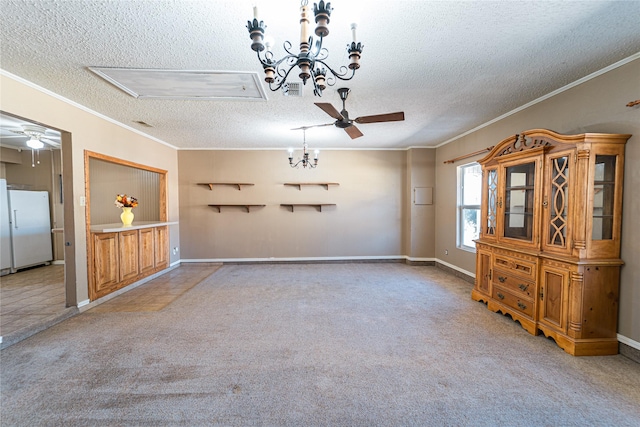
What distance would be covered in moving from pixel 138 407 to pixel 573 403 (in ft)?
9.88

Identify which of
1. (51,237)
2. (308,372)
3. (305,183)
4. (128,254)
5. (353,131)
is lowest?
(308,372)

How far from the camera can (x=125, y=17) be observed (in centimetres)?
182

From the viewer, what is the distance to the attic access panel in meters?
2.55

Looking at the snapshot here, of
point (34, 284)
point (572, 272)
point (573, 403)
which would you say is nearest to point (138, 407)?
point (573, 403)

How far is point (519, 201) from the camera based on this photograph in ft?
10.2

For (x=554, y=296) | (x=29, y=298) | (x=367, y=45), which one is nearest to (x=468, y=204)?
(x=554, y=296)

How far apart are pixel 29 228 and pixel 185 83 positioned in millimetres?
5349

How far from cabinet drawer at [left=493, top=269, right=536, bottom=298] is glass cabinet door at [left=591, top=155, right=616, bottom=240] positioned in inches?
29.6

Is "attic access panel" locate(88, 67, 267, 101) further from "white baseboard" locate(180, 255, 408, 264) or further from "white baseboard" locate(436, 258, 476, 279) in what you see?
"white baseboard" locate(436, 258, 476, 279)

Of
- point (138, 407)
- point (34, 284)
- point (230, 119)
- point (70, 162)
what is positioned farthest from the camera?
point (34, 284)

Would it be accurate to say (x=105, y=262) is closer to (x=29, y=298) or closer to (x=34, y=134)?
(x=29, y=298)

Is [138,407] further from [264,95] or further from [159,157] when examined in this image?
[159,157]

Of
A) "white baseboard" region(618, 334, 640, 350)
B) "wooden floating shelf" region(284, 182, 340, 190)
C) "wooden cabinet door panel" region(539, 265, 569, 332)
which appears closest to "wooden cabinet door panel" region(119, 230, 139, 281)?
"wooden floating shelf" region(284, 182, 340, 190)

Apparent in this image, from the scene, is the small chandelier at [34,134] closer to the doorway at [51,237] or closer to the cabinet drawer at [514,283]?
the doorway at [51,237]
